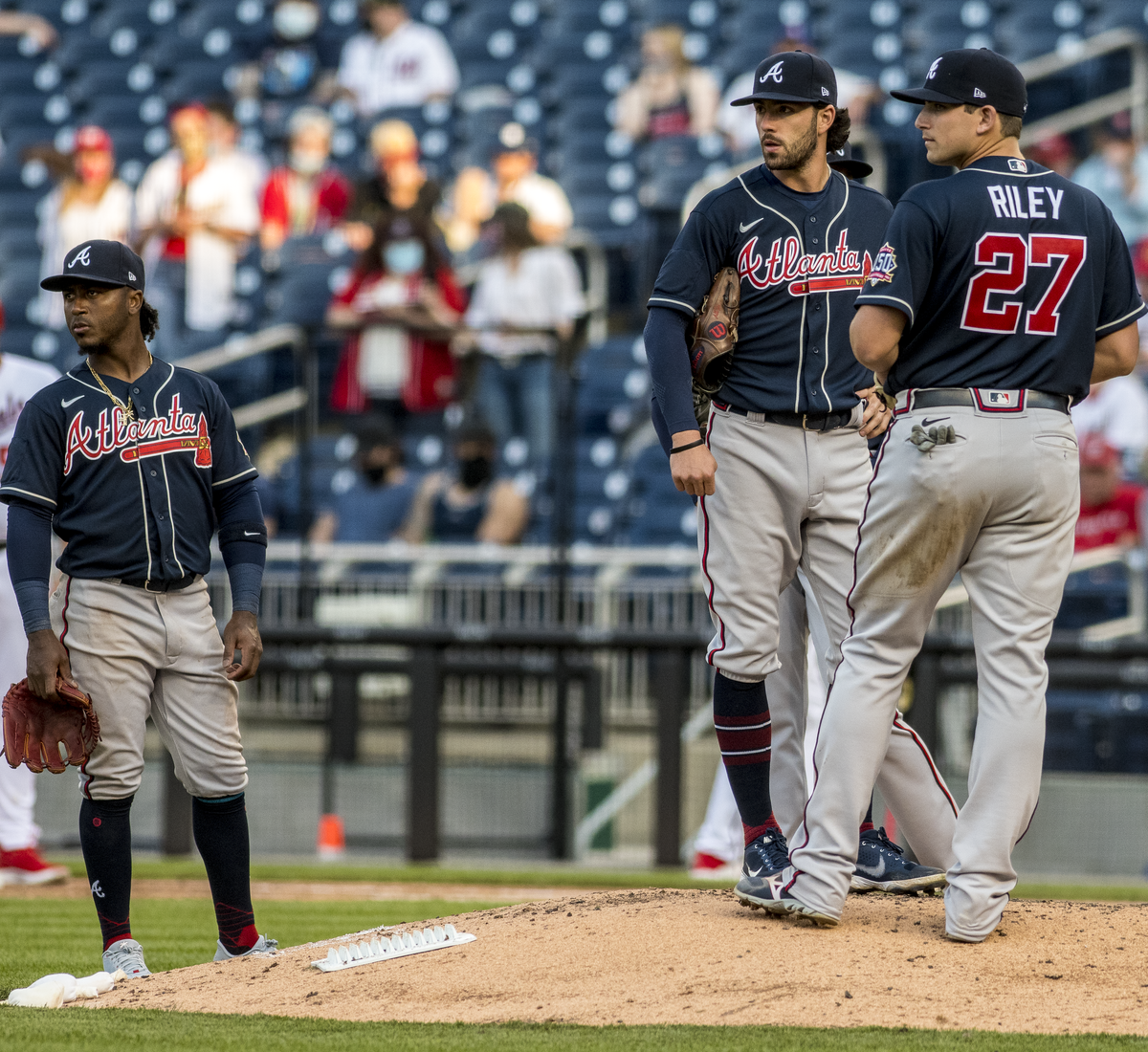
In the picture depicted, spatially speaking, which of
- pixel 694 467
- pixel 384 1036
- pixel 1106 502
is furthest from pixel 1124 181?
pixel 384 1036

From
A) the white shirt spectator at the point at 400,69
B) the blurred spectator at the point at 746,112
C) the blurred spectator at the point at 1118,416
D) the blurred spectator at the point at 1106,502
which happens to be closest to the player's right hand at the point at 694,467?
the blurred spectator at the point at 1106,502

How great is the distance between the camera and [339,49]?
619 inches

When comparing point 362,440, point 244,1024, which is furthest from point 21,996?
point 362,440

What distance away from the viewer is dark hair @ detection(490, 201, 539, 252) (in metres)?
11.6

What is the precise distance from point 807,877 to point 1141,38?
10393 millimetres

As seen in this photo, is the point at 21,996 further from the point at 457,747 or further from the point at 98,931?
the point at 457,747

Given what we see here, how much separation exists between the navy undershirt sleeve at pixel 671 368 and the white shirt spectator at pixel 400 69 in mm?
10612

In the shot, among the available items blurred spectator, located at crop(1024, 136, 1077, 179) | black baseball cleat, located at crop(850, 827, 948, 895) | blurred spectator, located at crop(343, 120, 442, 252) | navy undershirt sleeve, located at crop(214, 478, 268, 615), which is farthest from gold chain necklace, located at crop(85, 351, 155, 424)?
blurred spectator, located at crop(1024, 136, 1077, 179)

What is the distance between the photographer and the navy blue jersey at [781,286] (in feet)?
15.0

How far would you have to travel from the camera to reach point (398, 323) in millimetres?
10469

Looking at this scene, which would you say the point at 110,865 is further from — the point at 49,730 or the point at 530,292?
the point at 530,292

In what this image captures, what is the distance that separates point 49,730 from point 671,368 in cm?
192

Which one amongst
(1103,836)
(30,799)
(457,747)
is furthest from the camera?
(457,747)

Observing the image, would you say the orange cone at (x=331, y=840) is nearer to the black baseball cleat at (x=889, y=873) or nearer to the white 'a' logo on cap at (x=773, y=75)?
the black baseball cleat at (x=889, y=873)
